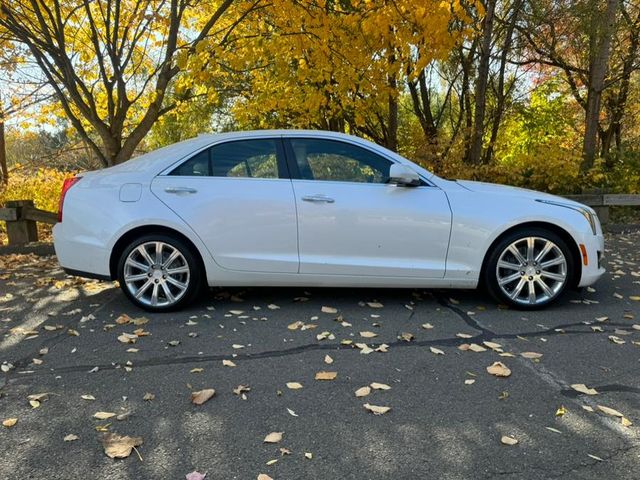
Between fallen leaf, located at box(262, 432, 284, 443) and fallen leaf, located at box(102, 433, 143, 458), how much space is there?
2.10 ft

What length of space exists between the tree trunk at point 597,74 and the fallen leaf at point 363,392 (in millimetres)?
8882

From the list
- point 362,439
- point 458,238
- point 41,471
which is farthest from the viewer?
point 458,238

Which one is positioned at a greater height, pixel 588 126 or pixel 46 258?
pixel 588 126

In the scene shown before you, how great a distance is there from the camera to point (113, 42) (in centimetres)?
791

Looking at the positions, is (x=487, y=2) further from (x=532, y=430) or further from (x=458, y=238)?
(x=532, y=430)

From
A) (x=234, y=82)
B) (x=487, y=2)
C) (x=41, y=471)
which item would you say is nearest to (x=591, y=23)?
(x=487, y=2)

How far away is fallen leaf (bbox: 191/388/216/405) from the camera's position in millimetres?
3150

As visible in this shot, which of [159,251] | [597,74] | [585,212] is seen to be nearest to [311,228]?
[159,251]

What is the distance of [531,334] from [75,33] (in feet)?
29.1

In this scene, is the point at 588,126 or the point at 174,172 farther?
the point at 588,126

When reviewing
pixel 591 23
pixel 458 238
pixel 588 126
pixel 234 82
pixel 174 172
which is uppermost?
pixel 591 23

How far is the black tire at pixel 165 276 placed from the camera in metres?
4.77

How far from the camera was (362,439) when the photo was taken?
2.74 meters

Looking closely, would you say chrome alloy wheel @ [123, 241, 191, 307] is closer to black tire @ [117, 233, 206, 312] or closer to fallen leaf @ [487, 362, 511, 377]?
black tire @ [117, 233, 206, 312]
